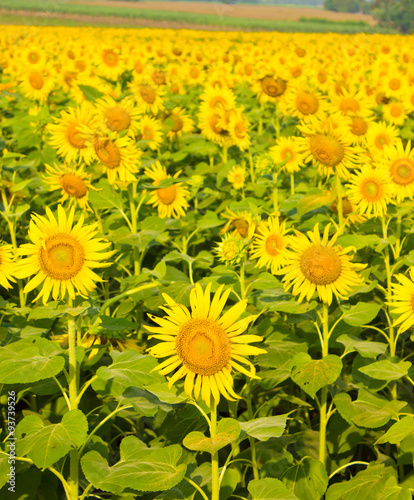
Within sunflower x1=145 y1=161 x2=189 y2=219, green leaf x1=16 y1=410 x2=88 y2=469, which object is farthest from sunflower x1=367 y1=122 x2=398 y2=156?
green leaf x1=16 y1=410 x2=88 y2=469

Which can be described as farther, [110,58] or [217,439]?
[110,58]

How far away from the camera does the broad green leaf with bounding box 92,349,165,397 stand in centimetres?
243

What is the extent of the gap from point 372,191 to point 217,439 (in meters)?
2.38

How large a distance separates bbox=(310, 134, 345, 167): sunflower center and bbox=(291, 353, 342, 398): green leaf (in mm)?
1759

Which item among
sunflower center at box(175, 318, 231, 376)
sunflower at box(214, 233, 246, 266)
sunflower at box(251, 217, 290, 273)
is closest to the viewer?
sunflower center at box(175, 318, 231, 376)

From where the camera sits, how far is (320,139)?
4016 mm

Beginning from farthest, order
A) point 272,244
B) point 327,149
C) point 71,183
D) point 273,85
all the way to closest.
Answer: point 273,85 < point 71,183 < point 327,149 < point 272,244

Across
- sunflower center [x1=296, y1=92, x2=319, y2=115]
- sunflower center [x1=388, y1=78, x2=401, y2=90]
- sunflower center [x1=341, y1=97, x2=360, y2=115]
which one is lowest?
sunflower center [x1=341, y1=97, x2=360, y2=115]

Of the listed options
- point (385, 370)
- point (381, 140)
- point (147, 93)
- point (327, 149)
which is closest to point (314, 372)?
point (385, 370)

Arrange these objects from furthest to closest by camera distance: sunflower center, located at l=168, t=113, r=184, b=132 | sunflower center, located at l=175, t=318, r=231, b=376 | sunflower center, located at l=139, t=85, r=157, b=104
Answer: sunflower center, located at l=168, t=113, r=184, b=132
sunflower center, located at l=139, t=85, r=157, b=104
sunflower center, located at l=175, t=318, r=231, b=376

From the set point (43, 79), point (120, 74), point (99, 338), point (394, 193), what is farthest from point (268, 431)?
point (43, 79)

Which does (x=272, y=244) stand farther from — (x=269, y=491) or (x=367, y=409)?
(x=269, y=491)

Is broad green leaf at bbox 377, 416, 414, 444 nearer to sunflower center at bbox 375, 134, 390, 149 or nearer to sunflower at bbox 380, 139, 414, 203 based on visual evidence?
sunflower at bbox 380, 139, 414, 203

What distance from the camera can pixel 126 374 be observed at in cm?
247
